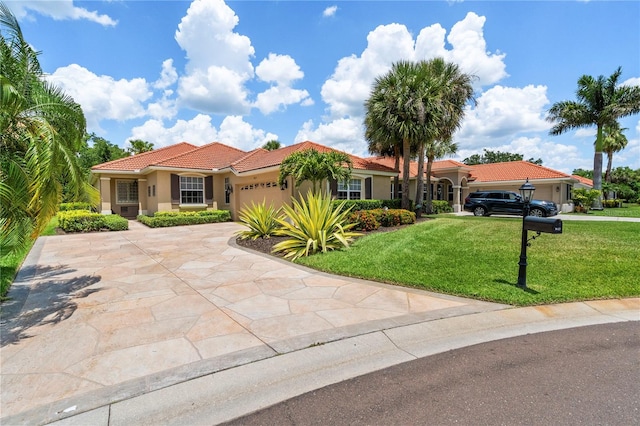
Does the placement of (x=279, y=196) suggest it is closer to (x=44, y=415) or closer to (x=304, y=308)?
(x=304, y=308)

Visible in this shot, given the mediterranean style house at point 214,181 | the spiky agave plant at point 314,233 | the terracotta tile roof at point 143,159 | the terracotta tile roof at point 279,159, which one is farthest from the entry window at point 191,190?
the spiky agave plant at point 314,233

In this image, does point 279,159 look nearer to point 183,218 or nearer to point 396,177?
point 183,218

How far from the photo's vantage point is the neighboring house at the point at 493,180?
1019 inches

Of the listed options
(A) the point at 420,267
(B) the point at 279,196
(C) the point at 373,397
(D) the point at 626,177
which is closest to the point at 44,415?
(C) the point at 373,397

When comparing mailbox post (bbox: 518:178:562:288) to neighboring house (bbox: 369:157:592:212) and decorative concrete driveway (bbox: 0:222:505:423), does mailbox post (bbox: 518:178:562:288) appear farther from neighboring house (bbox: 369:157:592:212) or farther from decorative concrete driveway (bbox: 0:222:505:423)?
neighboring house (bbox: 369:157:592:212)

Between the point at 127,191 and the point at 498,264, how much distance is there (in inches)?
918

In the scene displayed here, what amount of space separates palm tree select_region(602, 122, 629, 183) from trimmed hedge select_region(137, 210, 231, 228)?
40859mm

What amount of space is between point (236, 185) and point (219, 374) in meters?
17.9

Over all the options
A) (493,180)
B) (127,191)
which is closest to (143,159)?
(127,191)

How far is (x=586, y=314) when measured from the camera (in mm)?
4957

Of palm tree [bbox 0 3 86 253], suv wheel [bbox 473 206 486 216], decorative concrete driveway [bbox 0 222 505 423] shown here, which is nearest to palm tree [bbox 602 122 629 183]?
suv wheel [bbox 473 206 486 216]

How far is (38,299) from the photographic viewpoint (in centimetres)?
559

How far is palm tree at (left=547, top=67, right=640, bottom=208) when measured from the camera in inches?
943

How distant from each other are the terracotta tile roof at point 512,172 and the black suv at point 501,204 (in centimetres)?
695
